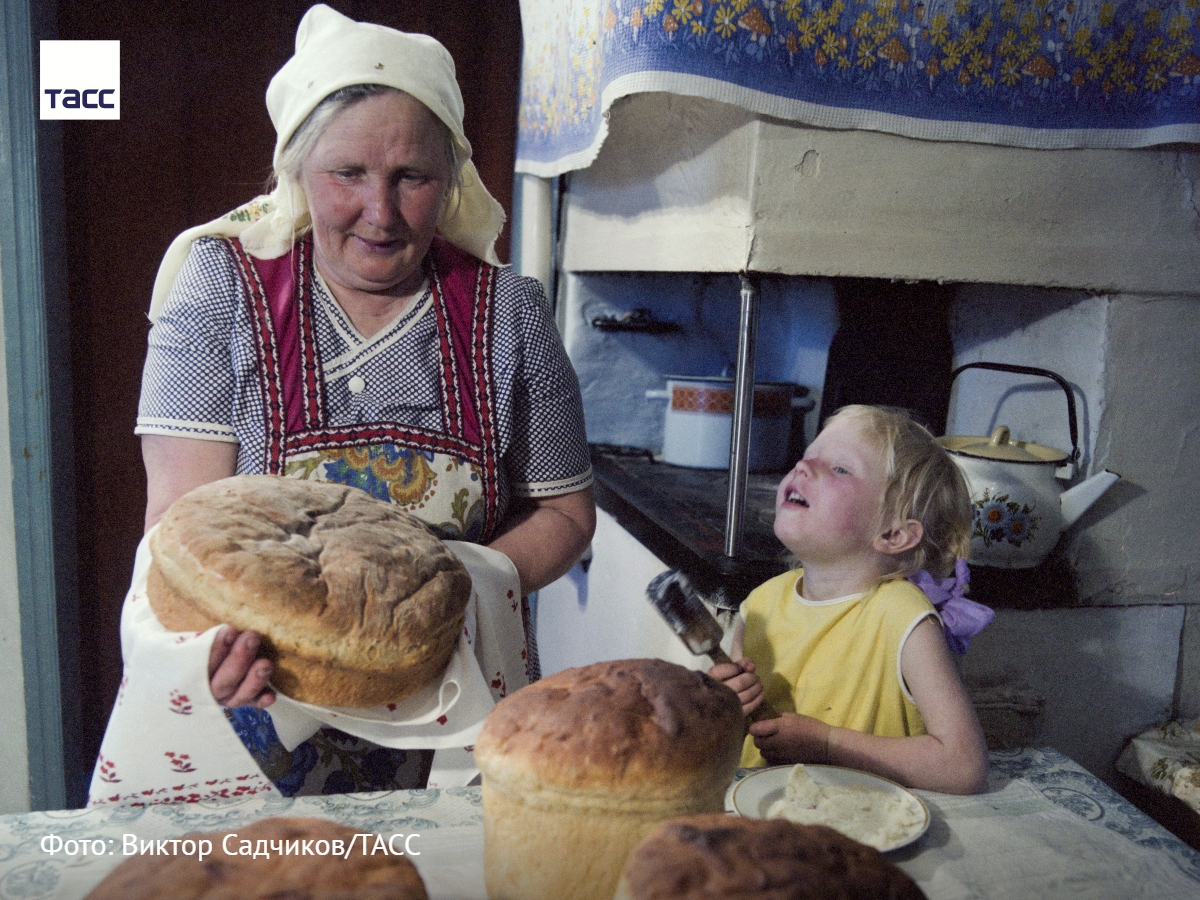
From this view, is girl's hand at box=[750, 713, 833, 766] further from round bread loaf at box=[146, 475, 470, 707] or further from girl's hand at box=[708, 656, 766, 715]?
round bread loaf at box=[146, 475, 470, 707]

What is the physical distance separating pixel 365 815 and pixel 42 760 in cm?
186

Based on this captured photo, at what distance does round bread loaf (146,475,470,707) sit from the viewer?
29.7 inches

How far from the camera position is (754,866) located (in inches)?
20.0

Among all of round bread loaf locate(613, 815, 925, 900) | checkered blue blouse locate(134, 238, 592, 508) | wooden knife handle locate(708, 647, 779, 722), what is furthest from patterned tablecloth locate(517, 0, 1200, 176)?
round bread loaf locate(613, 815, 925, 900)

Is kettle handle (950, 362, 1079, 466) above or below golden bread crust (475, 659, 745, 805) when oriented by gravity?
above

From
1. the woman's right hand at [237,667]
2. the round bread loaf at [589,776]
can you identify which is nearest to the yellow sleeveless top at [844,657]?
the round bread loaf at [589,776]

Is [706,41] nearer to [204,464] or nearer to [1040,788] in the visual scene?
[204,464]

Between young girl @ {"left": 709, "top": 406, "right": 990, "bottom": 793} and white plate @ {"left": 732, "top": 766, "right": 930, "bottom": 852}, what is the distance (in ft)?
0.56

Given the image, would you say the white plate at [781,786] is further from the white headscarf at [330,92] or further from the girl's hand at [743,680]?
the white headscarf at [330,92]

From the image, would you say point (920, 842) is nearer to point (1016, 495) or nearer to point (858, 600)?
point (858, 600)

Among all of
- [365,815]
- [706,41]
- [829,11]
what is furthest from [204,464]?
[829,11]

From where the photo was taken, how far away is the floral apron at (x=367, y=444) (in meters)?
1.16

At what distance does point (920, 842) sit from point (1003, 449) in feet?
3.35

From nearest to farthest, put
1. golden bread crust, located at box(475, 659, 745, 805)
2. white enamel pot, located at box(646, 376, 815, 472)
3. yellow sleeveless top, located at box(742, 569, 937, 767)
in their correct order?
golden bread crust, located at box(475, 659, 745, 805) < yellow sleeveless top, located at box(742, 569, 937, 767) < white enamel pot, located at box(646, 376, 815, 472)
